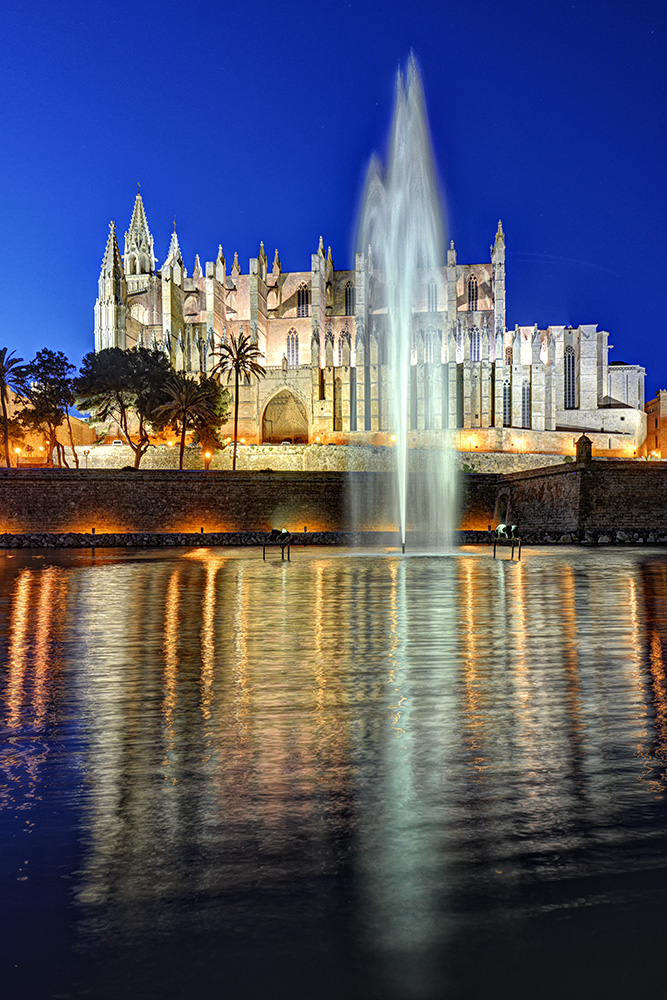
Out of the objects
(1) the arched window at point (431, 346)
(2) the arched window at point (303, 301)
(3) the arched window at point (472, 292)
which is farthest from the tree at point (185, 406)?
(3) the arched window at point (472, 292)

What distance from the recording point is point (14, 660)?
25.6 ft

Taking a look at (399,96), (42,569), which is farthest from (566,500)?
(42,569)

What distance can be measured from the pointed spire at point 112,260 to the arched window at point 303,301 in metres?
18.4

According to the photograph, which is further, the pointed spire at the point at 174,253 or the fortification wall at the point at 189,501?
the pointed spire at the point at 174,253

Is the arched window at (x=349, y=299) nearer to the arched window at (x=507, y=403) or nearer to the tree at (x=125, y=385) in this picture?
the arched window at (x=507, y=403)

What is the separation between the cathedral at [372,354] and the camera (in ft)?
229

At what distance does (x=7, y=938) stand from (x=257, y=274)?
260ft

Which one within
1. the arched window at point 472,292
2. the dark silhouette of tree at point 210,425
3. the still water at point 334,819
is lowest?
the still water at point 334,819

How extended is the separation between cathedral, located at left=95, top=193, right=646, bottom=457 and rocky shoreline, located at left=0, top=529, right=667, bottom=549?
33388mm

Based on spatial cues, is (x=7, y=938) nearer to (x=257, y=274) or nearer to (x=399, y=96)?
(x=399, y=96)

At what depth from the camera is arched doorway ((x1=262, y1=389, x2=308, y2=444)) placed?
2970 inches

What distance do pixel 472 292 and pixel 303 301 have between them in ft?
58.7

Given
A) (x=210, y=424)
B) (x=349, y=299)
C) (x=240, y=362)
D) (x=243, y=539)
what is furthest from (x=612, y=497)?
(x=349, y=299)

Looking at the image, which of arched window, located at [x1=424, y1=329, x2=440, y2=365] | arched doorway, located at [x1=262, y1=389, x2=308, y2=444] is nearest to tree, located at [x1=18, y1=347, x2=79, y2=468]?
arched doorway, located at [x1=262, y1=389, x2=308, y2=444]
